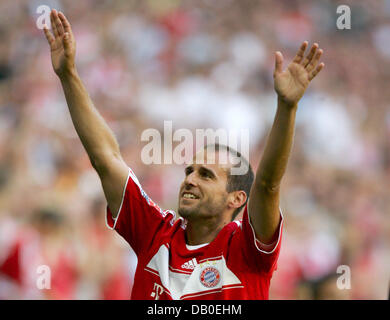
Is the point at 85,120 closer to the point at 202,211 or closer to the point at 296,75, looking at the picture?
the point at 202,211

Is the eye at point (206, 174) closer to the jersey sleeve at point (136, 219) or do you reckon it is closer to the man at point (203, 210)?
the man at point (203, 210)

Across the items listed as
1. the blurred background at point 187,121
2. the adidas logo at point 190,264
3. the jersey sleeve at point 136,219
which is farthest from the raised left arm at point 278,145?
the blurred background at point 187,121

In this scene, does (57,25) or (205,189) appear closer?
(57,25)

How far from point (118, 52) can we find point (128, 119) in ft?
3.53

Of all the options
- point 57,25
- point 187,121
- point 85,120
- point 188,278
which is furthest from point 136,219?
point 187,121

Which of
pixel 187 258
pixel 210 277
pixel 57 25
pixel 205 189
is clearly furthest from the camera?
pixel 205 189

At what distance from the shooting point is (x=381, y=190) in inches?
280

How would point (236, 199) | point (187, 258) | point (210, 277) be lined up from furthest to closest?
point (236, 199) < point (187, 258) < point (210, 277)

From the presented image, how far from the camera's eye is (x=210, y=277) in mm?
2834

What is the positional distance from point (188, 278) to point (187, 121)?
13.6ft

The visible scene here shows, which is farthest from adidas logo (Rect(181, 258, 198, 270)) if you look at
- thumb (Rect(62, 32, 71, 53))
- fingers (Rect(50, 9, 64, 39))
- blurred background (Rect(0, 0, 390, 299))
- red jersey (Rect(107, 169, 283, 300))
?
blurred background (Rect(0, 0, 390, 299))

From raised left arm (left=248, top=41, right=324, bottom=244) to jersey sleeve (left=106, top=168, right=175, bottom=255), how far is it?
1.96ft
